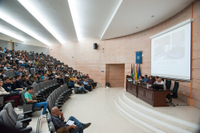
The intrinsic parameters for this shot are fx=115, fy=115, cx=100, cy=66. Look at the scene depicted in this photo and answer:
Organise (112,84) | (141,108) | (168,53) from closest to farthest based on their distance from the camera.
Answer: (141,108), (168,53), (112,84)

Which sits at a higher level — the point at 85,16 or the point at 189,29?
the point at 85,16

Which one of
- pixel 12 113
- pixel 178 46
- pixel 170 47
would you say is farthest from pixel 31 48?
pixel 178 46

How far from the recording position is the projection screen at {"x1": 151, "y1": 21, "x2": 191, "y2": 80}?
16.0 feet

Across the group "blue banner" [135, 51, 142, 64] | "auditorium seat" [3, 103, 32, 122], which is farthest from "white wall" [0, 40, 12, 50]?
"blue banner" [135, 51, 142, 64]

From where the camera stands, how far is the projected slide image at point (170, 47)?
514 cm

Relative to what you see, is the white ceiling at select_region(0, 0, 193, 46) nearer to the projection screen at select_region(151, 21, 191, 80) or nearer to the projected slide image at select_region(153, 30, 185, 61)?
the projection screen at select_region(151, 21, 191, 80)

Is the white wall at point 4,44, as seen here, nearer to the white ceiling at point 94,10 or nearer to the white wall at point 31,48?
the white wall at point 31,48

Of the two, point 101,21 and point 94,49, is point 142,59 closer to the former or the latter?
point 101,21

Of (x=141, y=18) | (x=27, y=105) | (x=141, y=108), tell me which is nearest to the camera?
(x=27, y=105)

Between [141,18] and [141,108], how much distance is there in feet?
15.9

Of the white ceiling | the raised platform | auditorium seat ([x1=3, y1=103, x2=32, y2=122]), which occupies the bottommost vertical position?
the raised platform

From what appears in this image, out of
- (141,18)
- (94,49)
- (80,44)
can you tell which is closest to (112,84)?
(94,49)

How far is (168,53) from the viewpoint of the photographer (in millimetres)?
5867

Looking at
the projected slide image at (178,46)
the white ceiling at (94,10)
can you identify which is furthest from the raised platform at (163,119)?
the white ceiling at (94,10)
